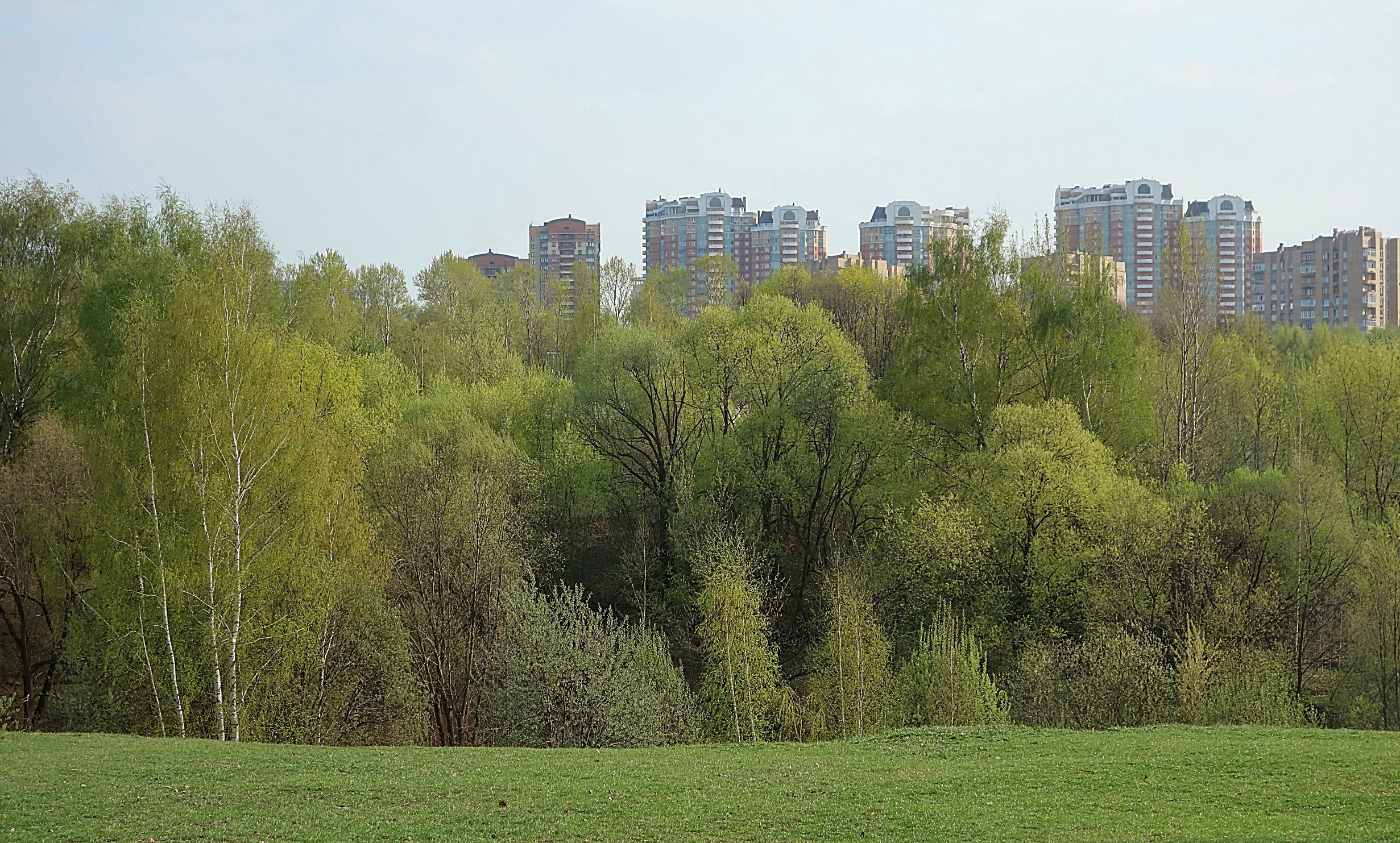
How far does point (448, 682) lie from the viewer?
1241 inches

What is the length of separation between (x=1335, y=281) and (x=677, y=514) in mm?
116657

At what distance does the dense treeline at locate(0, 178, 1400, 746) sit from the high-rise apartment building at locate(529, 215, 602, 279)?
121 m

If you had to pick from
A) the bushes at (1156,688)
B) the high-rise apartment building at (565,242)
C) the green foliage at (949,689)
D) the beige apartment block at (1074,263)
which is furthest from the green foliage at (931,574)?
the high-rise apartment building at (565,242)

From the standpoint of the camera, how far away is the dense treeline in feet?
83.0

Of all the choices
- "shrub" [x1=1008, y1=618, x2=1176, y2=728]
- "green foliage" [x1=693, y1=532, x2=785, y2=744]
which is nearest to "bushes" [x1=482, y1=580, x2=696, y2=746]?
"green foliage" [x1=693, y1=532, x2=785, y2=744]

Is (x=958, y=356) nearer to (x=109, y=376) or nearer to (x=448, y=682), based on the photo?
(x=448, y=682)

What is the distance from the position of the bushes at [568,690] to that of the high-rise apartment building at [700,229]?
404ft

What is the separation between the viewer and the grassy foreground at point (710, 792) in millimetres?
13250

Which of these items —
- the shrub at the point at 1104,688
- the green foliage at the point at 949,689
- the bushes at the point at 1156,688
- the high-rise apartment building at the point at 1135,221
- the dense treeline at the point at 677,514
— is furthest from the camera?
the high-rise apartment building at the point at 1135,221

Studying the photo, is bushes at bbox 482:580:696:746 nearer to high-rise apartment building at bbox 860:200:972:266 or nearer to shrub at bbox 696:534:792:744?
shrub at bbox 696:534:792:744

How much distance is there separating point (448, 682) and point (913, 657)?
13.9 metres

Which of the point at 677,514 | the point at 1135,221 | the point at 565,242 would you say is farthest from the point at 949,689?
the point at 565,242

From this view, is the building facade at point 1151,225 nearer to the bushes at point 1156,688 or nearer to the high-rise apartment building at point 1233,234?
the high-rise apartment building at point 1233,234

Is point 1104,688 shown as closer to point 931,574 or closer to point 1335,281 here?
point 931,574
